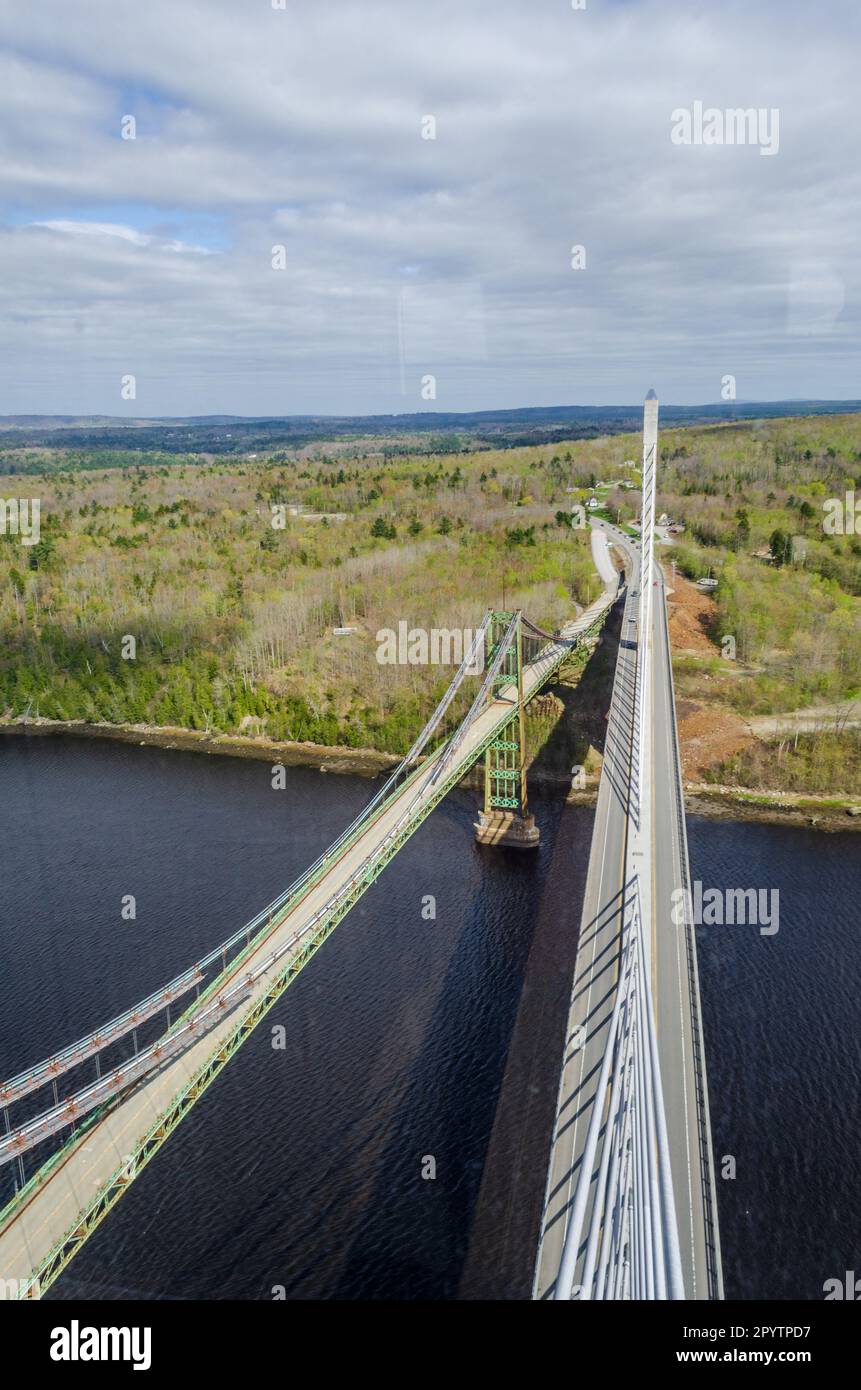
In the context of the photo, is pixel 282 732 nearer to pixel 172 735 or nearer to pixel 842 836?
pixel 172 735

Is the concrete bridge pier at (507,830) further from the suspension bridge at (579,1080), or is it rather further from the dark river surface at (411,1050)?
the suspension bridge at (579,1080)

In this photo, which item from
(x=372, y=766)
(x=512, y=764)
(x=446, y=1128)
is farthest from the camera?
(x=372, y=766)

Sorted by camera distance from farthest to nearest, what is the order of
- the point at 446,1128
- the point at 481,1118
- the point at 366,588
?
the point at 366,588 → the point at 481,1118 → the point at 446,1128

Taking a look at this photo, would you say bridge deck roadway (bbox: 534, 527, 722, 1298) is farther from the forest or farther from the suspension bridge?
the forest

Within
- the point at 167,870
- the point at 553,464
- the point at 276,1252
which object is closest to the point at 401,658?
the point at 167,870

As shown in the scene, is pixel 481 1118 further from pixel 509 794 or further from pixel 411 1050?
pixel 509 794

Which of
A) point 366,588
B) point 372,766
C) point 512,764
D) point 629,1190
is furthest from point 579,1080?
point 366,588

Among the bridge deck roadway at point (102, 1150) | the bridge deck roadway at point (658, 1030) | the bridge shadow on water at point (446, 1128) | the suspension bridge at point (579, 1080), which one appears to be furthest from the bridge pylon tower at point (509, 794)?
the bridge deck roadway at point (102, 1150)

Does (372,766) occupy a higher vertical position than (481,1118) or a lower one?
higher
